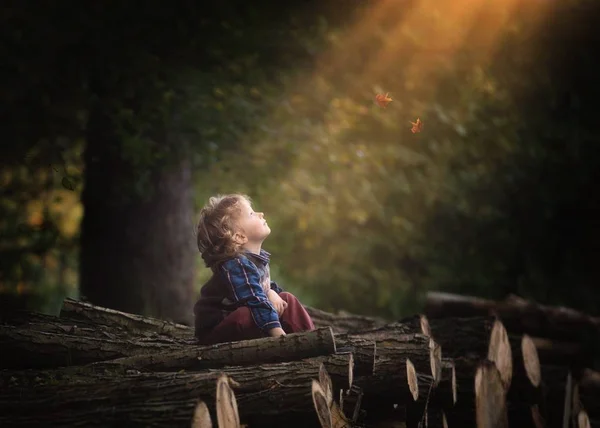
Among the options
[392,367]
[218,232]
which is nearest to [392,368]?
[392,367]

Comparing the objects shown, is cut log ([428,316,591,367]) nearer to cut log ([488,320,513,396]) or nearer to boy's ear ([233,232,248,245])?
cut log ([488,320,513,396])

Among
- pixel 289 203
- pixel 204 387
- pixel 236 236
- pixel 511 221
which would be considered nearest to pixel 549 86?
pixel 511 221

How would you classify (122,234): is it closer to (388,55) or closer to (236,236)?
(388,55)

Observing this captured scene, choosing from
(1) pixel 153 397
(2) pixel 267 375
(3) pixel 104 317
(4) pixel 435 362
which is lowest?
(1) pixel 153 397

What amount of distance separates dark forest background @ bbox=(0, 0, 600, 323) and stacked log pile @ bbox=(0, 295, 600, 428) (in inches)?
38.5

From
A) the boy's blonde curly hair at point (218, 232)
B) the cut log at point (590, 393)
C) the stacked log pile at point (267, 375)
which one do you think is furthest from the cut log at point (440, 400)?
the cut log at point (590, 393)

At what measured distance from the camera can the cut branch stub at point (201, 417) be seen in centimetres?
387

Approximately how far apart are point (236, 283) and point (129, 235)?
4.26m

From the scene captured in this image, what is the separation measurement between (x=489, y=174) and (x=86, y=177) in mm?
7122

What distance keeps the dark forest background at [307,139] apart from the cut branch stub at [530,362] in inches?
118

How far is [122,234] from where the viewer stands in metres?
8.78

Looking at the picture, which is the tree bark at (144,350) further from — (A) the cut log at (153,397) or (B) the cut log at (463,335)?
(B) the cut log at (463,335)

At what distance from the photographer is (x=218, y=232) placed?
4.90 meters

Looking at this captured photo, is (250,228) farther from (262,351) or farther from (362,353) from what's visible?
(362,353)
